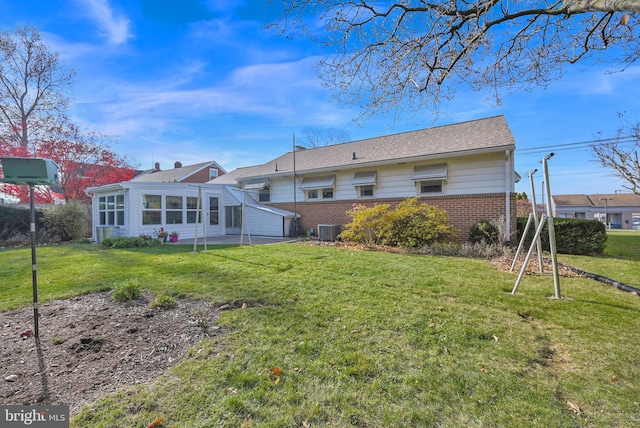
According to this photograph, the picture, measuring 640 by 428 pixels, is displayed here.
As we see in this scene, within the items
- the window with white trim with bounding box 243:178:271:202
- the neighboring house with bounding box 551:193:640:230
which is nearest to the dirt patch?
the window with white trim with bounding box 243:178:271:202

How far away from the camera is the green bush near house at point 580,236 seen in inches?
343

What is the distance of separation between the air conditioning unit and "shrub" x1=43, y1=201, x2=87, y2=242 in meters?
12.7

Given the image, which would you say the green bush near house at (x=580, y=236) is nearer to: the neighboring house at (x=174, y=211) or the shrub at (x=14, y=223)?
the neighboring house at (x=174, y=211)

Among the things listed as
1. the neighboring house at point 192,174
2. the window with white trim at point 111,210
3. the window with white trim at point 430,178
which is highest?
the neighboring house at point 192,174

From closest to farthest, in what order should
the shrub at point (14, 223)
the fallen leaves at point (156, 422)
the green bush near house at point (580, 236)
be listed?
the fallen leaves at point (156, 422) < the green bush near house at point (580, 236) < the shrub at point (14, 223)

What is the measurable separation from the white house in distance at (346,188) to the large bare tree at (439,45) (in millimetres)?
4799

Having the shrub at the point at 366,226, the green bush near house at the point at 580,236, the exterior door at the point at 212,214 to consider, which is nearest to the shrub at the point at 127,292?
the shrub at the point at 366,226

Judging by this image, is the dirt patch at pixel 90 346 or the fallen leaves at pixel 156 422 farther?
the dirt patch at pixel 90 346

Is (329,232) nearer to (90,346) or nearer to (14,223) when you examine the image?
(90,346)

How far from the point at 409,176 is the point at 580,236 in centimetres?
596

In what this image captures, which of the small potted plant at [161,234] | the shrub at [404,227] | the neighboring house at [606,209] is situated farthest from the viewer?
the neighboring house at [606,209]

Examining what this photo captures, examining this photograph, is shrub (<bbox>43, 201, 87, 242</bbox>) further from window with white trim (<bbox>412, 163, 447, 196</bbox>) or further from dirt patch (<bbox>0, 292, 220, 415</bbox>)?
window with white trim (<bbox>412, 163, 447, 196</bbox>)

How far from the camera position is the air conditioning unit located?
12242mm

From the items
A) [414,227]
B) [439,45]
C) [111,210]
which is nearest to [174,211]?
[111,210]
